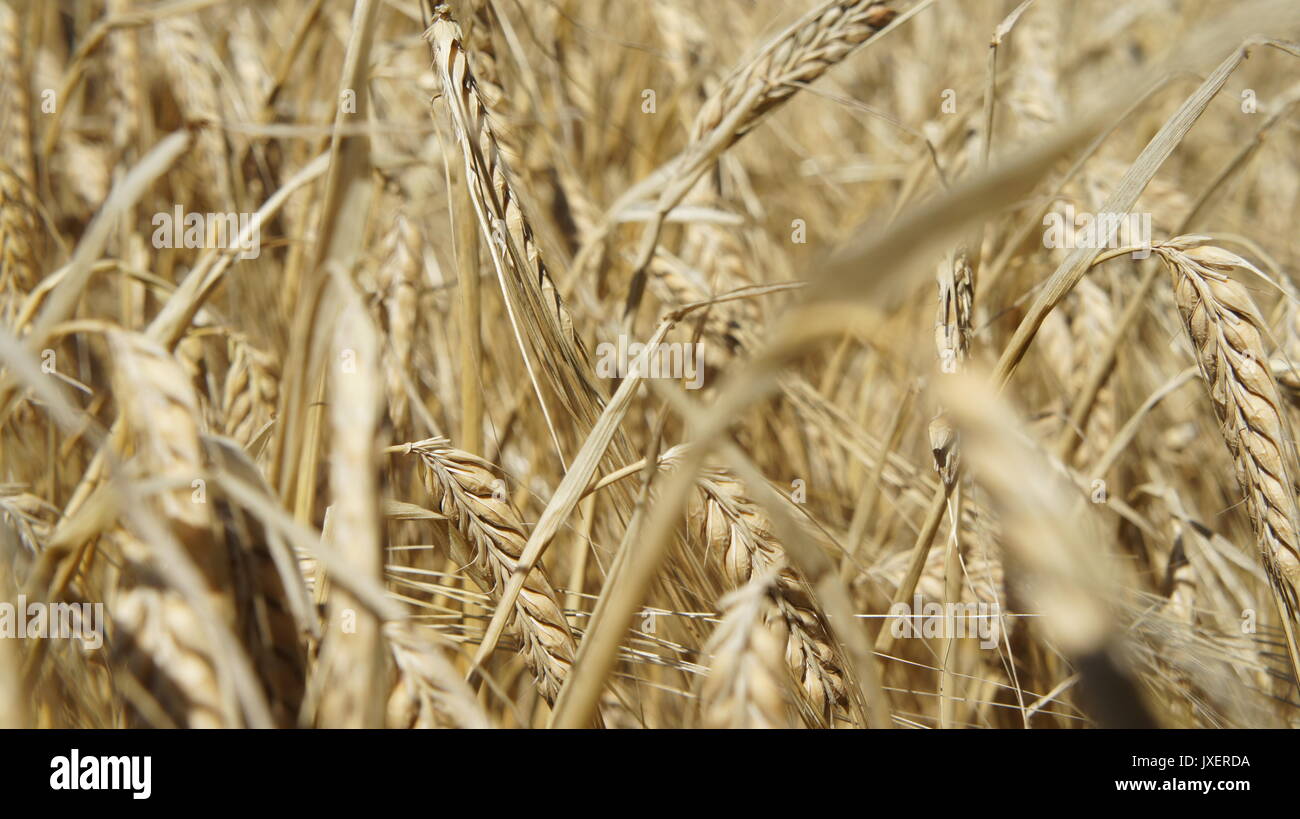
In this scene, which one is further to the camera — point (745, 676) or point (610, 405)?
point (610, 405)

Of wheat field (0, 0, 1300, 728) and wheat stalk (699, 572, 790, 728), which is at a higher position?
wheat field (0, 0, 1300, 728)

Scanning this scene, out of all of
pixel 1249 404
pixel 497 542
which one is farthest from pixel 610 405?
pixel 1249 404

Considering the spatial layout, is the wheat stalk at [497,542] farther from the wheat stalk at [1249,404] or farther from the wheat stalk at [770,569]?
the wheat stalk at [1249,404]

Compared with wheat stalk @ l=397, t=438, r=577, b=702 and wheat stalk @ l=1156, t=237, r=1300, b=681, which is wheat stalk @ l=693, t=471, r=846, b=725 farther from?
wheat stalk @ l=1156, t=237, r=1300, b=681

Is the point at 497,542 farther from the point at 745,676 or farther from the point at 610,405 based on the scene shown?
the point at 745,676

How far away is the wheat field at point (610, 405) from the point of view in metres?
0.37

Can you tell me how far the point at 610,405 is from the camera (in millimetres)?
536

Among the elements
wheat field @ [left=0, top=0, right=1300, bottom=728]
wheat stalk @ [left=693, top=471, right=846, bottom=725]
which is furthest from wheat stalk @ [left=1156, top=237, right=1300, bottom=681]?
wheat stalk @ [left=693, top=471, right=846, bottom=725]

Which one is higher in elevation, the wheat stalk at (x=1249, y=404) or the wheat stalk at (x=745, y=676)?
the wheat stalk at (x=1249, y=404)

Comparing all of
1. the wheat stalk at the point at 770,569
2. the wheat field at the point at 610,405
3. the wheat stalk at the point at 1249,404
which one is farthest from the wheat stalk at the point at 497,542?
the wheat stalk at the point at 1249,404

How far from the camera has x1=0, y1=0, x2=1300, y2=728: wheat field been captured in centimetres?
37
